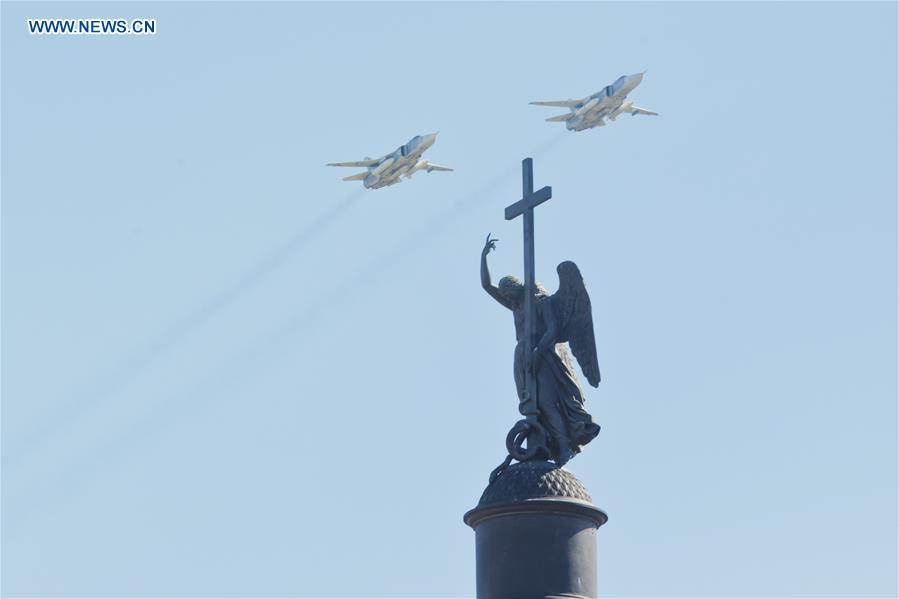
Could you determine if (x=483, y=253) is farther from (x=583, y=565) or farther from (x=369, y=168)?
(x=369, y=168)

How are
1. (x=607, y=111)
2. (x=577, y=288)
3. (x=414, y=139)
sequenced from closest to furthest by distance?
(x=577, y=288) < (x=414, y=139) < (x=607, y=111)

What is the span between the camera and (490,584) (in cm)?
1557

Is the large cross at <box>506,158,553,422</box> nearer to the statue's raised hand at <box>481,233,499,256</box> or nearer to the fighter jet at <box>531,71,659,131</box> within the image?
the statue's raised hand at <box>481,233,499,256</box>

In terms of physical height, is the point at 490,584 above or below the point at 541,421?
below

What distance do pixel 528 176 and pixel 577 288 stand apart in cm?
127

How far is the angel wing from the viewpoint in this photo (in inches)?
655

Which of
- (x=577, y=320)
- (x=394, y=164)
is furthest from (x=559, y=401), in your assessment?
(x=394, y=164)

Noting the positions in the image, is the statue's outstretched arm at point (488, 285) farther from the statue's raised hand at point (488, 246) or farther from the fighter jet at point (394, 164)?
the fighter jet at point (394, 164)

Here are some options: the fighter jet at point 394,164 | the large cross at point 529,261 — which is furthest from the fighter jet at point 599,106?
the large cross at point 529,261

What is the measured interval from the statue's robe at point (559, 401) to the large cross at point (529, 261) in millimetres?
54

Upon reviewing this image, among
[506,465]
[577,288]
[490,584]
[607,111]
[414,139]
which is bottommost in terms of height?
[490,584]

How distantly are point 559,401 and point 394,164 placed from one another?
60.7 m

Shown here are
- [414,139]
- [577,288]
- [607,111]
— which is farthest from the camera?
[607,111]

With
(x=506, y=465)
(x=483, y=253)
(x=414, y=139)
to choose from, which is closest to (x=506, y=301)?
(x=483, y=253)
